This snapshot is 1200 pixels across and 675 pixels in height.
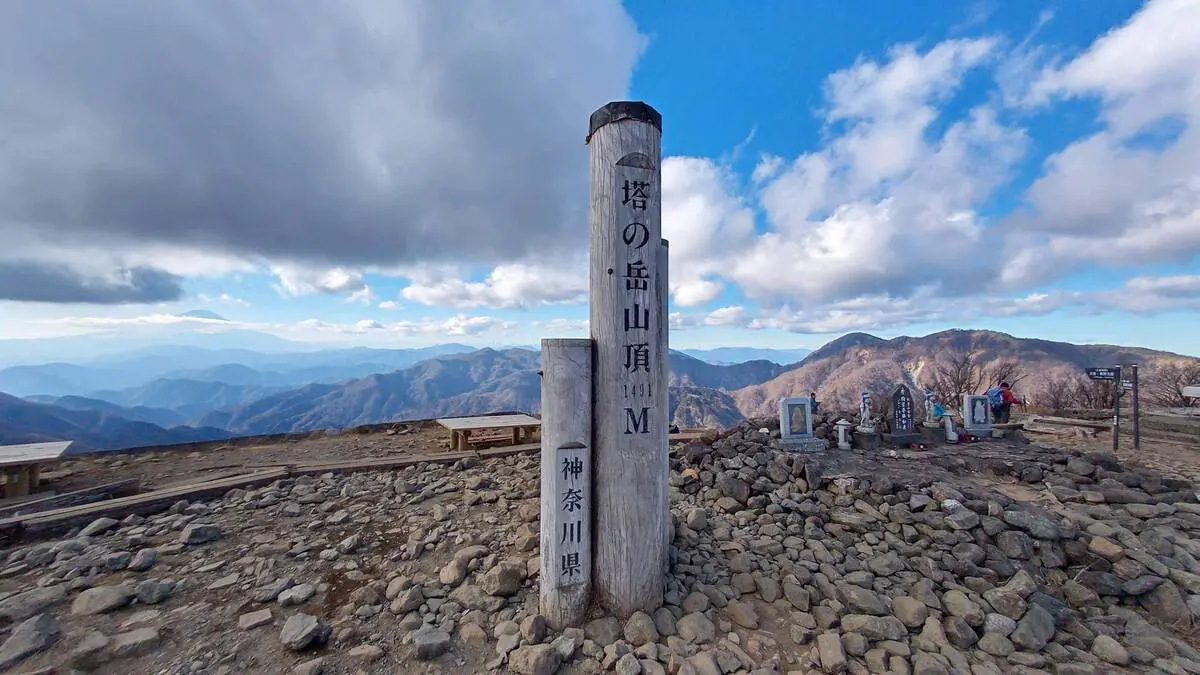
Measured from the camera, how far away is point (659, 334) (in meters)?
4.23

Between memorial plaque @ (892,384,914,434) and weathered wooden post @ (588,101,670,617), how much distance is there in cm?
802

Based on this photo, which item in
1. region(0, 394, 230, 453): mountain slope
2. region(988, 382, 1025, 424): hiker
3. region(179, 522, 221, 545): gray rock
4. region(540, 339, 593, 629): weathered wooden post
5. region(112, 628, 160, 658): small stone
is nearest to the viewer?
region(112, 628, 160, 658): small stone

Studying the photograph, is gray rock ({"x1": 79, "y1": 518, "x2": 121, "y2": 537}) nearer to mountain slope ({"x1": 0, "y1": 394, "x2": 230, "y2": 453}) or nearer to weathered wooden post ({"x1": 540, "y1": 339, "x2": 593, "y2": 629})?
weathered wooden post ({"x1": 540, "y1": 339, "x2": 593, "y2": 629})

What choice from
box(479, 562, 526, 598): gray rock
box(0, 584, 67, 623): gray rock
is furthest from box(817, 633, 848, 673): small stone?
box(0, 584, 67, 623): gray rock

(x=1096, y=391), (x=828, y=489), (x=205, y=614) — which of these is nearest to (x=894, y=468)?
(x=828, y=489)

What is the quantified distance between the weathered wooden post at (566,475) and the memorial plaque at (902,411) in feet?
28.1

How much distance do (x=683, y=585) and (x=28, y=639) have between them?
17.9 ft

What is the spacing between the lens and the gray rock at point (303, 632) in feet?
11.8

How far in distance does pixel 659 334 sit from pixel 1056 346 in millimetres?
145791

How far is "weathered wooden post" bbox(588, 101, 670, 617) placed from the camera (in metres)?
4.10

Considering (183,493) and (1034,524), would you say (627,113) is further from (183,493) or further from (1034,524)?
(183,493)

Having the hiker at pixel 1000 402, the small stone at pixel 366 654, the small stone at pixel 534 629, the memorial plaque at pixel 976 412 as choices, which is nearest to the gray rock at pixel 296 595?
the small stone at pixel 366 654

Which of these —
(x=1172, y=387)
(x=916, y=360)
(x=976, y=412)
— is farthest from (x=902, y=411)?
(x=916, y=360)

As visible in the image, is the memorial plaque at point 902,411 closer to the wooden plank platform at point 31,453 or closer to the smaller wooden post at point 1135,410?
the smaller wooden post at point 1135,410
